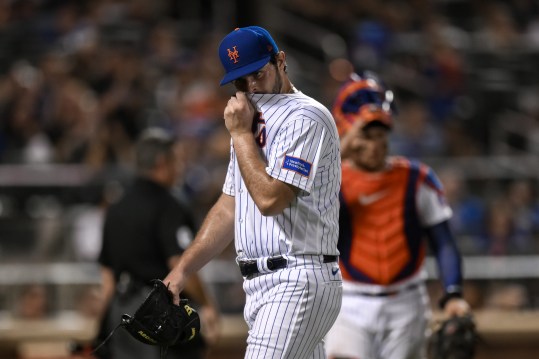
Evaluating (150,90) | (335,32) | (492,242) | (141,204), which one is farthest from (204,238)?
(335,32)

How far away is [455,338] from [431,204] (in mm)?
724

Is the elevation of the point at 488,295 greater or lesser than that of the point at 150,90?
lesser

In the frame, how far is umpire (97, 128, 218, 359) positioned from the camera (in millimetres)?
6879

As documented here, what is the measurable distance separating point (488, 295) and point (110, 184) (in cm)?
367

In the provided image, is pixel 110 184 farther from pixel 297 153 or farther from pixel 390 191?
pixel 297 153

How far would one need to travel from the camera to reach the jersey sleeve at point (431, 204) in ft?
19.9

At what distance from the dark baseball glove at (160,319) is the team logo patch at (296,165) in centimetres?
71

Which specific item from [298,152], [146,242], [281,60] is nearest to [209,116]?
[146,242]

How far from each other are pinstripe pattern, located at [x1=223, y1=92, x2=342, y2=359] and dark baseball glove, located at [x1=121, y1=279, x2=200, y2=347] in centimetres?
27

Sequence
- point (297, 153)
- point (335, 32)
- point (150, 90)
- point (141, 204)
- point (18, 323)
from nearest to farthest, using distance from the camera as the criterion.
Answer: point (297, 153)
point (141, 204)
point (18, 323)
point (150, 90)
point (335, 32)

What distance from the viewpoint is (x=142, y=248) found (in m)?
6.89

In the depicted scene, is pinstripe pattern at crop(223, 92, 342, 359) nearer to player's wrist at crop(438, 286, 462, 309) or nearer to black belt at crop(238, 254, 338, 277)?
black belt at crop(238, 254, 338, 277)

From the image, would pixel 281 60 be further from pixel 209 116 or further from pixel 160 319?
pixel 209 116

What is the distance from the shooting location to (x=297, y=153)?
4516 millimetres
